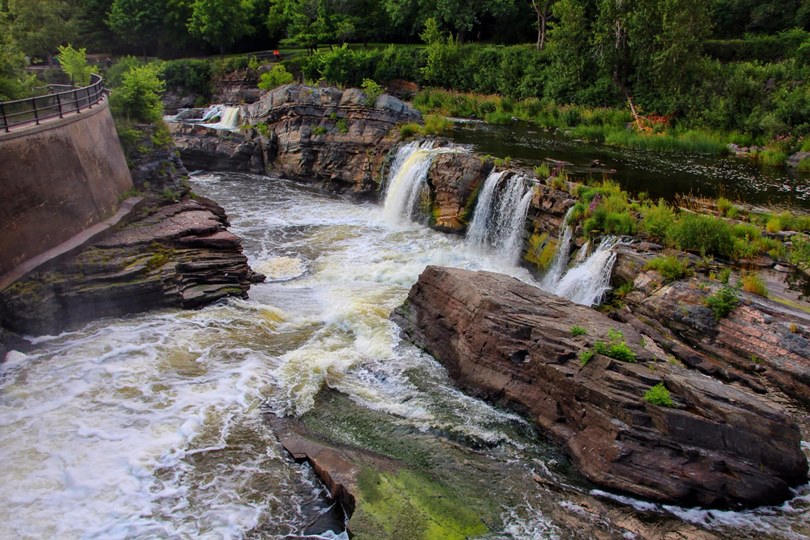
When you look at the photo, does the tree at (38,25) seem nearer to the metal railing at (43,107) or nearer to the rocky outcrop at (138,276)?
the metal railing at (43,107)

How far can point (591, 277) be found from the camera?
1544cm

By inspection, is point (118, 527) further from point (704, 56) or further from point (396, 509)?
point (704, 56)

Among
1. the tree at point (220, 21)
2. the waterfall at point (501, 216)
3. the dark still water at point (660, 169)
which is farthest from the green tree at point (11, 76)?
the tree at point (220, 21)

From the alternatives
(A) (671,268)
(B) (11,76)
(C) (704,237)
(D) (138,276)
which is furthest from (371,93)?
(A) (671,268)

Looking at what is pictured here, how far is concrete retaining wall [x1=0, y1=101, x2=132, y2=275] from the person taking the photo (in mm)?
14328

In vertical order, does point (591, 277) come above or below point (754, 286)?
below

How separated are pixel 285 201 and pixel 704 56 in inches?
1036

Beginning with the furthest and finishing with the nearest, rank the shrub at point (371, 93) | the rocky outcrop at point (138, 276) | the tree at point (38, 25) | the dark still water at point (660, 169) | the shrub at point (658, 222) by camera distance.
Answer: the tree at point (38, 25), the shrub at point (371, 93), the dark still water at point (660, 169), the shrub at point (658, 222), the rocky outcrop at point (138, 276)

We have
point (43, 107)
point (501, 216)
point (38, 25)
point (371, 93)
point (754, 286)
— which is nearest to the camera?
point (754, 286)

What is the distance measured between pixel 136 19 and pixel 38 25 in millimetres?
10080

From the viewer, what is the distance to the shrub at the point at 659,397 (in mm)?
9836

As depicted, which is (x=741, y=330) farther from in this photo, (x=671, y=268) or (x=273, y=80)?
(x=273, y=80)

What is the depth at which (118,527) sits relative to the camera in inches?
351

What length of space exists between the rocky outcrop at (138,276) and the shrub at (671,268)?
1099 centimetres
